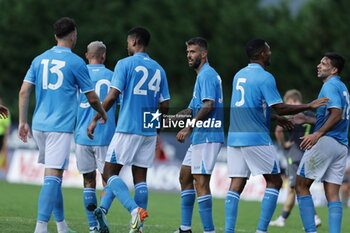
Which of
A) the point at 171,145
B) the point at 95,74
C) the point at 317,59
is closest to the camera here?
the point at 95,74

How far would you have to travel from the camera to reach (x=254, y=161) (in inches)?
413

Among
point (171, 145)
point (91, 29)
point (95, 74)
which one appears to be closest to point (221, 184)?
point (171, 145)

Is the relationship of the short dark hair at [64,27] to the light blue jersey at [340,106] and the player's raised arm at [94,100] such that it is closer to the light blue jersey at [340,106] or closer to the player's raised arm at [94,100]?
the player's raised arm at [94,100]

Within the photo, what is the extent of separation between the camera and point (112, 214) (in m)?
15.2

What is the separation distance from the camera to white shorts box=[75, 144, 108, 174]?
11469 millimetres

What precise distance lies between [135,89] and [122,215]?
4967mm

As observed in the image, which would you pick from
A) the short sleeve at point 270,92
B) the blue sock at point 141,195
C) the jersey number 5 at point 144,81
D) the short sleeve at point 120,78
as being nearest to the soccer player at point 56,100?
the short sleeve at point 120,78

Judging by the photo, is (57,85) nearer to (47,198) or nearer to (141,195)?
(47,198)

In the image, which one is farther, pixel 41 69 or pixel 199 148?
pixel 199 148

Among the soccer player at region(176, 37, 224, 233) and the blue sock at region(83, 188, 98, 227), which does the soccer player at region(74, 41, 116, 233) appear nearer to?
the blue sock at region(83, 188, 98, 227)

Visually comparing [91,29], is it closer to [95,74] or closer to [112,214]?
[112,214]

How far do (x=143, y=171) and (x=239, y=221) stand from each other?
4.77 metres

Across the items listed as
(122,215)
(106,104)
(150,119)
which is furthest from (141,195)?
(122,215)

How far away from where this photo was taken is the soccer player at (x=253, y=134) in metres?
10.4
